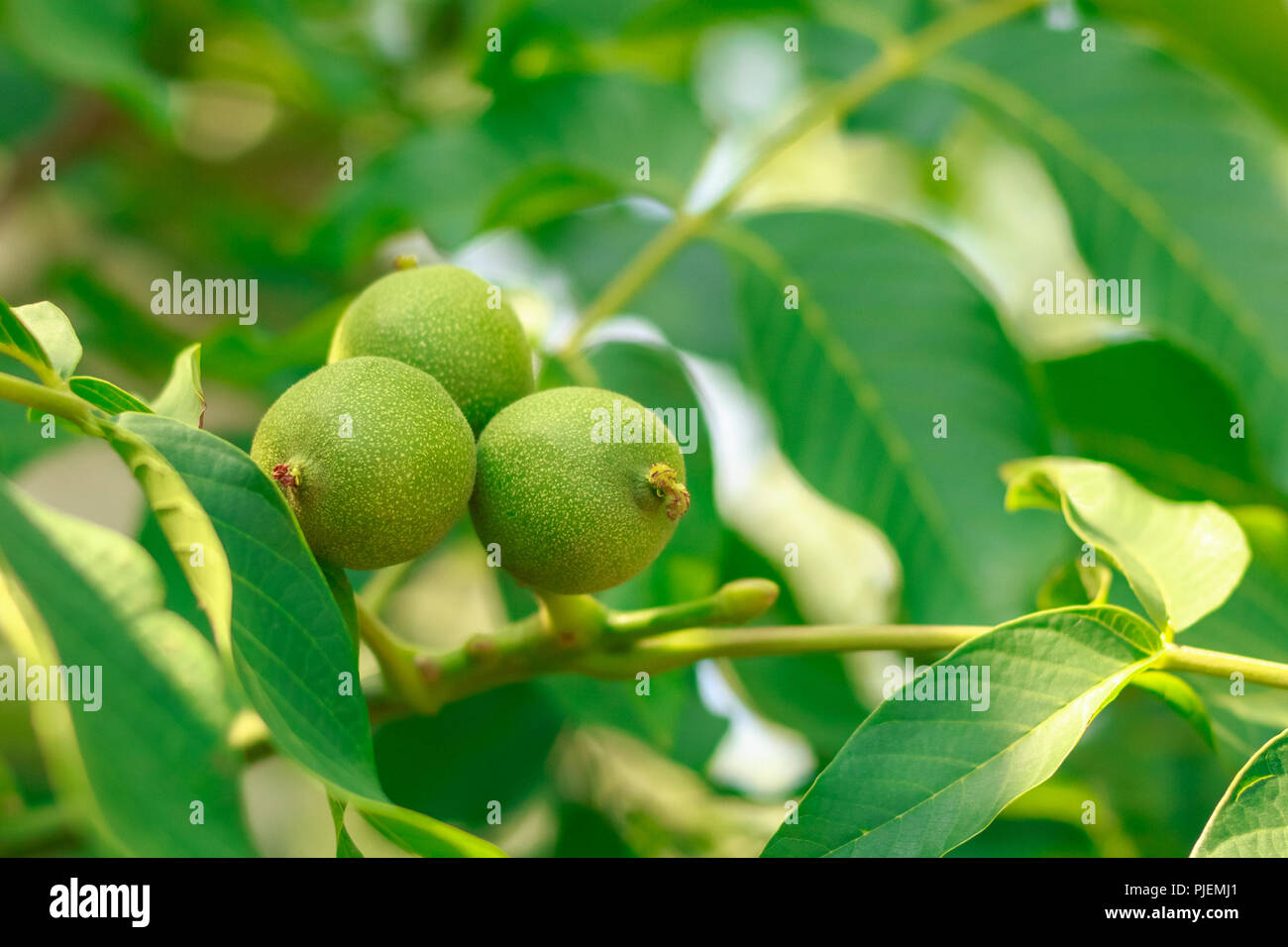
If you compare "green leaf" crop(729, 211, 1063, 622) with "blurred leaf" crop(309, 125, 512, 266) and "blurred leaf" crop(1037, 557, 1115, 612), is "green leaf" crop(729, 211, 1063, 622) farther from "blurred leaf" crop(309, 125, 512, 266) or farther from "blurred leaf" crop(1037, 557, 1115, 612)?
"blurred leaf" crop(309, 125, 512, 266)

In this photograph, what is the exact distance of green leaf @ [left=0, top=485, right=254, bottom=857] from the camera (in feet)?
1.64

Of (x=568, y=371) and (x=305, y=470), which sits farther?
(x=568, y=371)

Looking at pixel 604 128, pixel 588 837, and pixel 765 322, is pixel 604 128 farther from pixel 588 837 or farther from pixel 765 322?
pixel 588 837

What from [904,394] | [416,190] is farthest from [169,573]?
[904,394]

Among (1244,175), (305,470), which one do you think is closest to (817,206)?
(1244,175)

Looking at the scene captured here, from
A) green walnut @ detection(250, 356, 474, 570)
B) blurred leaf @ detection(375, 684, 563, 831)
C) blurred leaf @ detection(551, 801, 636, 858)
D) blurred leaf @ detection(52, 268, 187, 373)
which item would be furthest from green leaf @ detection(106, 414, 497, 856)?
blurred leaf @ detection(52, 268, 187, 373)

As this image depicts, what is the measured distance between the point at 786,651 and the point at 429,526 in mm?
309

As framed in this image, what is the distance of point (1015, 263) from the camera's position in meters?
3.12

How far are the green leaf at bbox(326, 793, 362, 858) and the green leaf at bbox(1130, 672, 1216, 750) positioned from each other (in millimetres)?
A: 566

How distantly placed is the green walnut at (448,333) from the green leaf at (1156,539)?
0.46 meters

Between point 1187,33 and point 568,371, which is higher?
point 1187,33

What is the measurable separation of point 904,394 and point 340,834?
87cm
